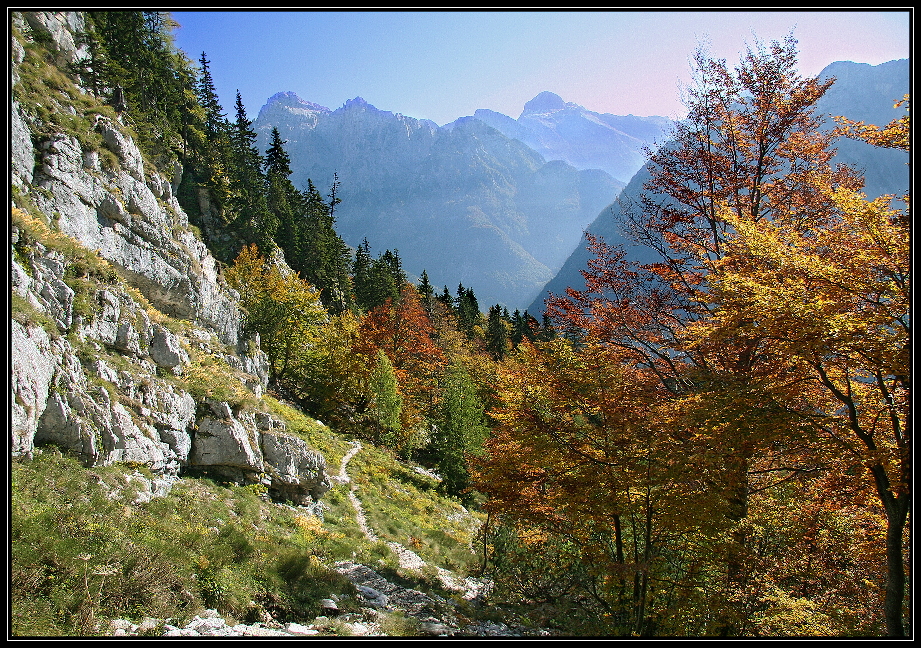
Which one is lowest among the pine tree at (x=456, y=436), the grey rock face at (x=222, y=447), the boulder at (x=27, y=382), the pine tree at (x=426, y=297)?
the pine tree at (x=456, y=436)

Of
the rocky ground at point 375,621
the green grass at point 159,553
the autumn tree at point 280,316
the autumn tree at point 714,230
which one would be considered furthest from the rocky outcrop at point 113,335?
the autumn tree at point 714,230

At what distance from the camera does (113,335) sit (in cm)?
1296

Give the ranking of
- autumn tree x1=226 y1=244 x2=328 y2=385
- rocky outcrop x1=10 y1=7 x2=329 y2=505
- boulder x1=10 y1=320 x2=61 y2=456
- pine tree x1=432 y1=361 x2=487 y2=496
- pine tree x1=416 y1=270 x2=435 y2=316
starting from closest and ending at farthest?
boulder x1=10 y1=320 x2=61 y2=456
rocky outcrop x1=10 y1=7 x2=329 y2=505
pine tree x1=432 y1=361 x2=487 y2=496
autumn tree x1=226 y1=244 x2=328 y2=385
pine tree x1=416 y1=270 x2=435 y2=316

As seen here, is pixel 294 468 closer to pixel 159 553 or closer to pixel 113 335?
pixel 113 335

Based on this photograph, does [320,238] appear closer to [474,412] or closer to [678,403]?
[474,412]

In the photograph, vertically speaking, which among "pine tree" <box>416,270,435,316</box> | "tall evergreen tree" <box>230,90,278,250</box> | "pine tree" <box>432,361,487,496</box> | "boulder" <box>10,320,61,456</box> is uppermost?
"tall evergreen tree" <box>230,90,278,250</box>

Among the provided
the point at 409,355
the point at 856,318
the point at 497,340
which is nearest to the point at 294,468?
the point at 856,318

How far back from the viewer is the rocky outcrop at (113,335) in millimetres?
9523

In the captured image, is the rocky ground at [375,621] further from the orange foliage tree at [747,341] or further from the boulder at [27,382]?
the boulder at [27,382]

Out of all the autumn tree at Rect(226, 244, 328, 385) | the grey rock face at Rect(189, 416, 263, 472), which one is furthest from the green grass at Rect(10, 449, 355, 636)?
the autumn tree at Rect(226, 244, 328, 385)

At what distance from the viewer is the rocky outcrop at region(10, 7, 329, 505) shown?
9.52 m

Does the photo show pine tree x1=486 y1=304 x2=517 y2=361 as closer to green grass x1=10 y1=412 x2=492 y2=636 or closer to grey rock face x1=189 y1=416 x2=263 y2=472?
grey rock face x1=189 y1=416 x2=263 y2=472

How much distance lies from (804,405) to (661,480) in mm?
2807

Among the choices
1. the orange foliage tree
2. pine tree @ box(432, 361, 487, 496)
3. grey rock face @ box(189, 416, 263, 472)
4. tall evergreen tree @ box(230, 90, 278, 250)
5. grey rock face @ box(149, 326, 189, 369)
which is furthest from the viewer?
tall evergreen tree @ box(230, 90, 278, 250)
